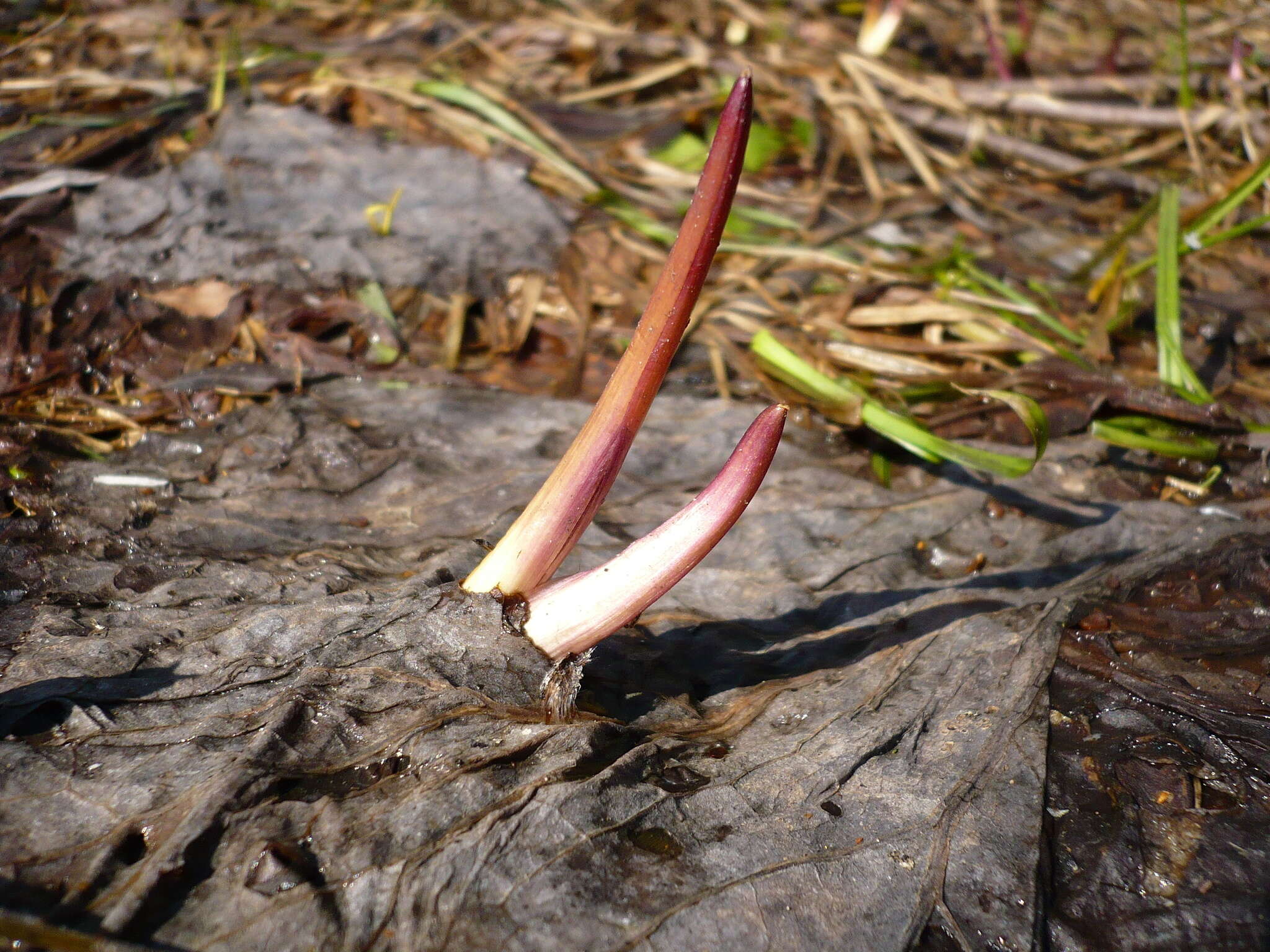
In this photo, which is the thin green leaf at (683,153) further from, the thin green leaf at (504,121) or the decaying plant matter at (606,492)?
the decaying plant matter at (606,492)

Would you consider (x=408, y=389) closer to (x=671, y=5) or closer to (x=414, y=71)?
(x=414, y=71)

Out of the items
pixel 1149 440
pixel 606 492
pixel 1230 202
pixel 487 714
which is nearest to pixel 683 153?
pixel 1230 202

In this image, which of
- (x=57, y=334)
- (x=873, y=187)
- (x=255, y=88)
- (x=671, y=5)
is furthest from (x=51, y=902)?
(x=671, y=5)

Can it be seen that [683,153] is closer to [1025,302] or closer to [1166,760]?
[1025,302]

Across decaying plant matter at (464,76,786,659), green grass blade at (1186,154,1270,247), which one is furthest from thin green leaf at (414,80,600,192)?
decaying plant matter at (464,76,786,659)

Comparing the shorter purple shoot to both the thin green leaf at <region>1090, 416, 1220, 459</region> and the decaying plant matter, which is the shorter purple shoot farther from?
the thin green leaf at <region>1090, 416, 1220, 459</region>

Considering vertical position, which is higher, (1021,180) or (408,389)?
(408,389)

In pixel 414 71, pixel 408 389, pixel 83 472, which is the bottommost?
pixel 408 389
